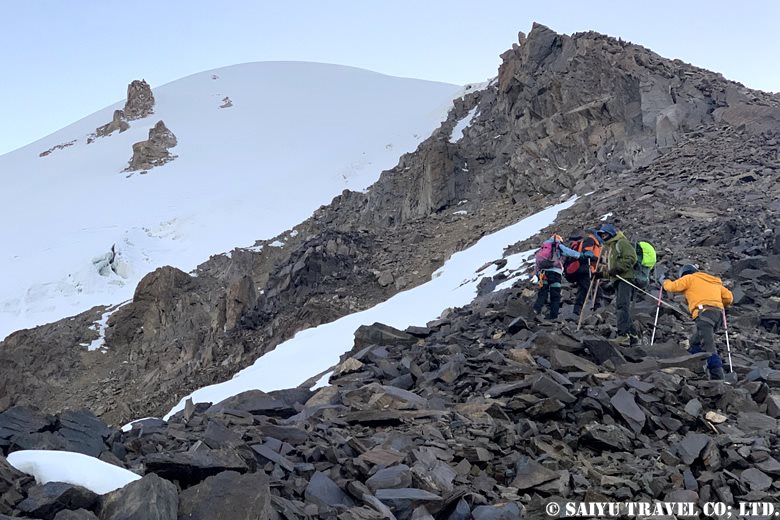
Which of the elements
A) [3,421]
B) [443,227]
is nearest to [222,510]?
[3,421]

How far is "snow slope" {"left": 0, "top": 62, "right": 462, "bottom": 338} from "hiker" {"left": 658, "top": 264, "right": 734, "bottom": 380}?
92.9ft

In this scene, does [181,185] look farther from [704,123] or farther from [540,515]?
[540,515]

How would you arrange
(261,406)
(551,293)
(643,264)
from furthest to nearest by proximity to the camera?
(551,293)
(643,264)
(261,406)

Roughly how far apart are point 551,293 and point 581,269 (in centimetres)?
70

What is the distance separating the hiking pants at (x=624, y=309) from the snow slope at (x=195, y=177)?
27.1 m

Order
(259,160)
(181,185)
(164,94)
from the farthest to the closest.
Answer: (164,94) < (259,160) < (181,185)

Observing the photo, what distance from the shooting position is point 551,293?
37.9 ft

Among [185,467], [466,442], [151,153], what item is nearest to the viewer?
[185,467]

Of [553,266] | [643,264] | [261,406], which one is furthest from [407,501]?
[553,266]

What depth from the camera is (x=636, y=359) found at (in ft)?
29.3

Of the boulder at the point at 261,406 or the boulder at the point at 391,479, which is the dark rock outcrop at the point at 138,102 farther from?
the boulder at the point at 391,479

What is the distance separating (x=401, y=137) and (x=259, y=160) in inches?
454

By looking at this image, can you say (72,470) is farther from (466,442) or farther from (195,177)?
(195,177)

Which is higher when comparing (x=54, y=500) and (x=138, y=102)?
(x=138, y=102)
